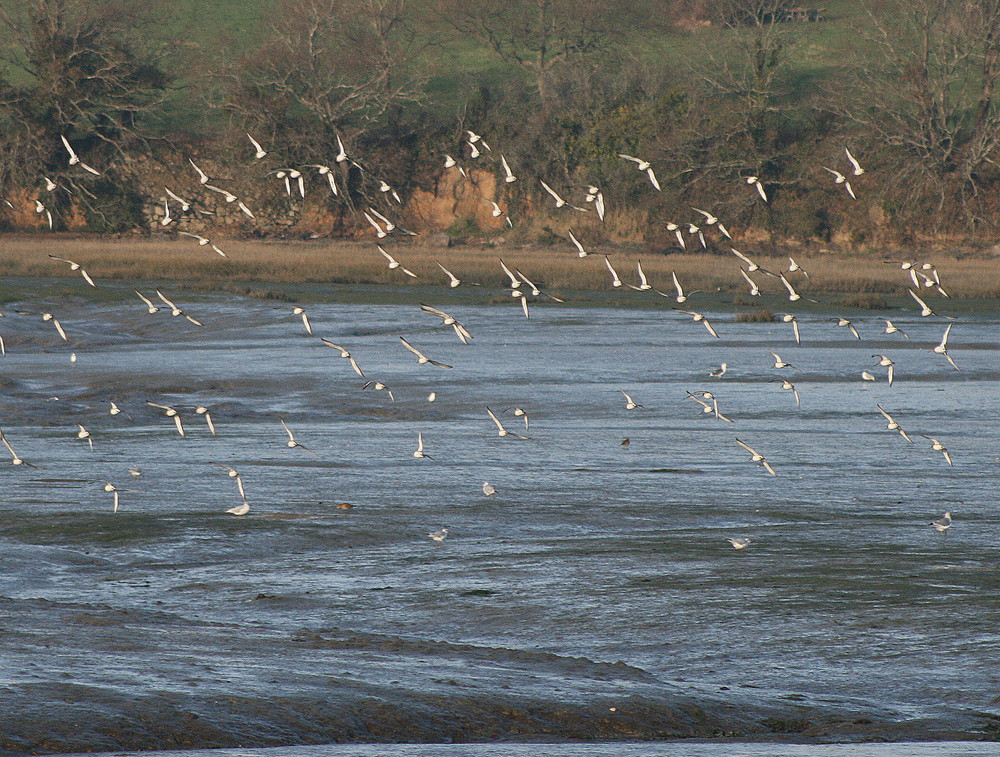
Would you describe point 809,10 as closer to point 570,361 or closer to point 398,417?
point 570,361

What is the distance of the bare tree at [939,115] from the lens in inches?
2194

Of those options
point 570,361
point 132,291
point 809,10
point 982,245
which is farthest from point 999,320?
point 809,10

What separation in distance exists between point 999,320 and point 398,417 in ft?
71.6

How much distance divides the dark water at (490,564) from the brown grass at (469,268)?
67.8 feet

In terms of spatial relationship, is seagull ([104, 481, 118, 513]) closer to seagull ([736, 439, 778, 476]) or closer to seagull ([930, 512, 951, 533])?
seagull ([736, 439, 778, 476])

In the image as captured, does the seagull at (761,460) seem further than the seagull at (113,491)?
Yes

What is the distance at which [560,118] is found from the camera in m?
63.9

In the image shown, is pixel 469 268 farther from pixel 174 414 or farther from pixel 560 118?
pixel 174 414

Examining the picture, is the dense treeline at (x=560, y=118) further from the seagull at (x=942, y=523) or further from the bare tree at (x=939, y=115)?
the seagull at (x=942, y=523)

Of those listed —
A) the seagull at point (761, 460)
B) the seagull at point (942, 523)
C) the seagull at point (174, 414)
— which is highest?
the seagull at point (942, 523)

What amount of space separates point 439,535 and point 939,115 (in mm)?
47456

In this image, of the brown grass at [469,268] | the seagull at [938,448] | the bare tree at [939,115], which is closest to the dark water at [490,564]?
the seagull at [938,448]

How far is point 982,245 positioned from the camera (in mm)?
57250

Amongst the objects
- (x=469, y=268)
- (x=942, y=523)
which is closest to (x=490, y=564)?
(x=942, y=523)
